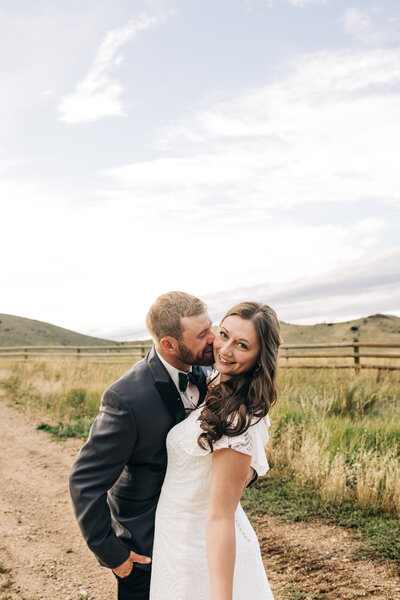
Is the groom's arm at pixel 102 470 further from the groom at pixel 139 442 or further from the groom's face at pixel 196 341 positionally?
the groom's face at pixel 196 341

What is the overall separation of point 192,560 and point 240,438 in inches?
23.5

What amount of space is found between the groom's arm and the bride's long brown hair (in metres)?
0.39

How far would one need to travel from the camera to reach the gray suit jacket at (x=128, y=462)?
7.28ft

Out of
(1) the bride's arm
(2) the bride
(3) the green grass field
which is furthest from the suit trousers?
(3) the green grass field

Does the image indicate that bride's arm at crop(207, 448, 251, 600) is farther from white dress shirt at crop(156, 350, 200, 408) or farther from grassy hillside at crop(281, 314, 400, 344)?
grassy hillside at crop(281, 314, 400, 344)

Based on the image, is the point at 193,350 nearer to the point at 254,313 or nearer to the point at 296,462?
the point at 254,313

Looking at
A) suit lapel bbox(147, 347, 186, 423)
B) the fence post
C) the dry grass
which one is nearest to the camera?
suit lapel bbox(147, 347, 186, 423)

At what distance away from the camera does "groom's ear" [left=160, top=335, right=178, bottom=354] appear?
94.2 inches

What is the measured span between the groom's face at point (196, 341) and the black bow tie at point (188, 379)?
109mm

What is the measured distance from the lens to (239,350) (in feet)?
7.08

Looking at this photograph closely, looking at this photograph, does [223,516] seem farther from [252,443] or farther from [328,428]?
[328,428]

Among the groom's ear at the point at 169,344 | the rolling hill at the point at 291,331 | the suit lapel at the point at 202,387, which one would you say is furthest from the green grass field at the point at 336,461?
the rolling hill at the point at 291,331

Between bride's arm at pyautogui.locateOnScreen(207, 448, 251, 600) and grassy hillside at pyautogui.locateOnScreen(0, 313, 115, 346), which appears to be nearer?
bride's arm at pyautogui.locateOnScreen(207, 448, 251, 600)

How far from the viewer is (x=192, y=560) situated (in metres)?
2.07
